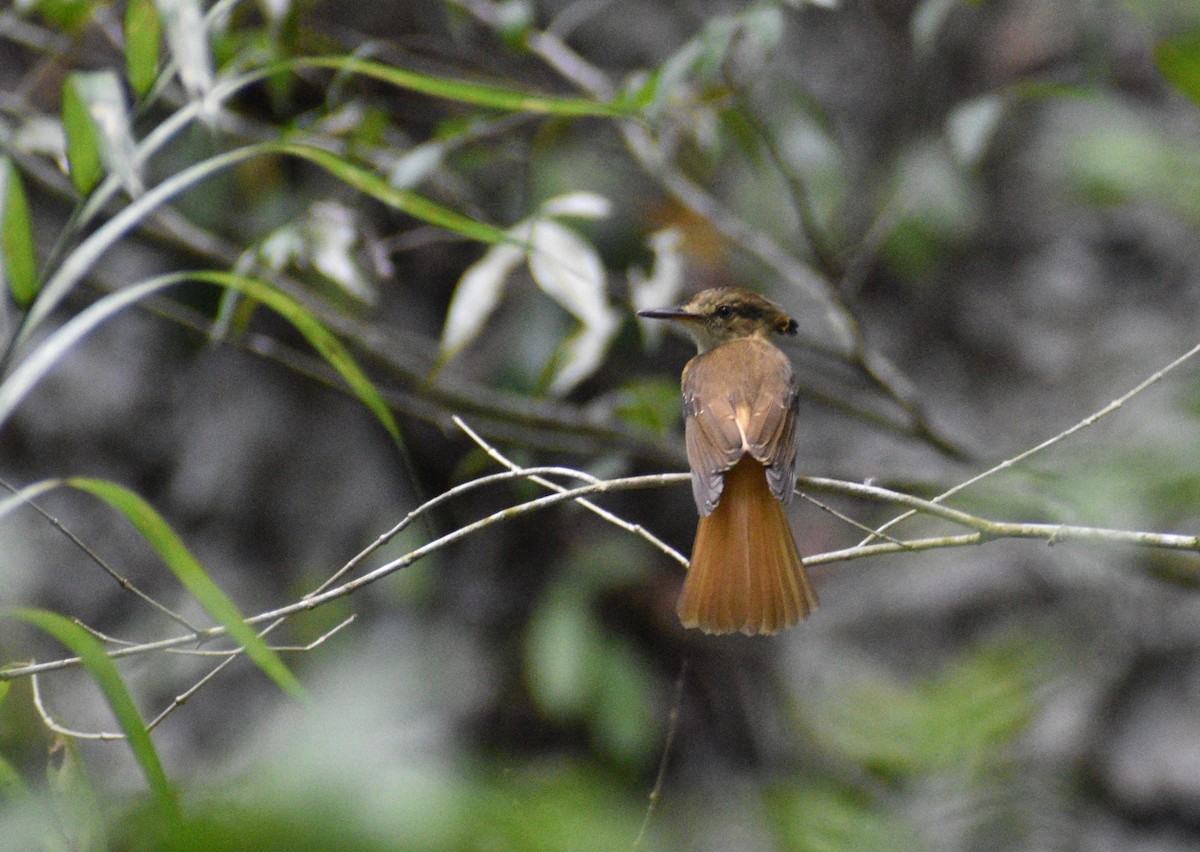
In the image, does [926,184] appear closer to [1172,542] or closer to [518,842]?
[1172,542]

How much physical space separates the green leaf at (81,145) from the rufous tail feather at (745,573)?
43.1 inches

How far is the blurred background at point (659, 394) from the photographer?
3064mm

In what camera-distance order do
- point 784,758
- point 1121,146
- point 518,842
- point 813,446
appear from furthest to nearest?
point 813,446
point 784,758
point 1121,146
point 518,842

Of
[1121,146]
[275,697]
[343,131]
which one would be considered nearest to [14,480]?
[275,697]

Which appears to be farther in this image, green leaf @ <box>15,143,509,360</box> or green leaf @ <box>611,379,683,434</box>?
green leaf @ <box>611,379,683,434</box>

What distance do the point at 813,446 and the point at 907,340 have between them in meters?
0.73

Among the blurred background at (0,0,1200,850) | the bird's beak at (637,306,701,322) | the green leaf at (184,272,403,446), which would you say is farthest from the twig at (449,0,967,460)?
the green leaf at (184,272,403,446)

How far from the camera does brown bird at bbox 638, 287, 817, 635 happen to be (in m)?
1.99

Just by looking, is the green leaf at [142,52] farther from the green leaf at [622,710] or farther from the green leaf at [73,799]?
the green leaf at [622,710]

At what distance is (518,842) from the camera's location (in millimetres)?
686

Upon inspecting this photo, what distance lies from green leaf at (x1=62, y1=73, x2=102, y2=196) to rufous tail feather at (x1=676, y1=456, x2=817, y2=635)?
1095 millimetres

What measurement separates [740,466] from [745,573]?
0.39 metres

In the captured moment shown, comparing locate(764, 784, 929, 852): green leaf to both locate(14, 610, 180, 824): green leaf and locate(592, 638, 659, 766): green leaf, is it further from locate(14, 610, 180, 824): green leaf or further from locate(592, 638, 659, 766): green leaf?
locate(14, 610, 180, 824): green leaf

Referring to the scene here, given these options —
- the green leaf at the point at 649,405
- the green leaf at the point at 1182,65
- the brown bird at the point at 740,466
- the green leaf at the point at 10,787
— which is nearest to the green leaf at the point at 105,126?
the green leaf at the point at 10,787
